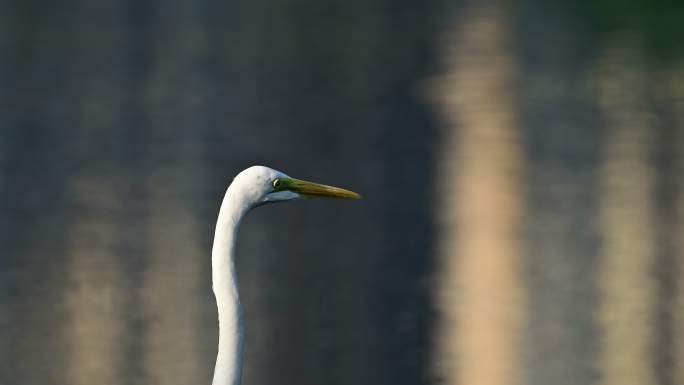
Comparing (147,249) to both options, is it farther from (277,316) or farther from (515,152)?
(515,152)

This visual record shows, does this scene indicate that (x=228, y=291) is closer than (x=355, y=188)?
Yes

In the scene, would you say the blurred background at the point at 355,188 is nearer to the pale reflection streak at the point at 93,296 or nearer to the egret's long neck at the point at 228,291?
the pale reflection streak at the point at 93,296

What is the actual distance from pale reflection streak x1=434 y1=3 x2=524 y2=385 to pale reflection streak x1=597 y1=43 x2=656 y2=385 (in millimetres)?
205

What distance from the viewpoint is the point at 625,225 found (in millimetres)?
2838

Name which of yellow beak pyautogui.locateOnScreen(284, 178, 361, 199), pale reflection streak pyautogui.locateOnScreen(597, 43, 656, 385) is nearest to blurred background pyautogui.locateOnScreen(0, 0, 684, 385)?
pale reflection streak pyautogui.locateOnScreen(597, 43, 656, 385)

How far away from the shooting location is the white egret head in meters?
1.54

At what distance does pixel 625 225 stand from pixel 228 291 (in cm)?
155

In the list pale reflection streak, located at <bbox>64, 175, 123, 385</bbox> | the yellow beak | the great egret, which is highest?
the yellow beak

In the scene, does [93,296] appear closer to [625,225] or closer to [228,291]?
[625,225]

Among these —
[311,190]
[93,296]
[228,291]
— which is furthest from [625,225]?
[228,291]

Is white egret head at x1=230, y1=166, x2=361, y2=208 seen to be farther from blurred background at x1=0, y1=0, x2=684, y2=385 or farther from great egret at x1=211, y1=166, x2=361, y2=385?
blurred background at x1=0, y1=0, x2=684, y2=385

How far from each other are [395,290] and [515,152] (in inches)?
18.7

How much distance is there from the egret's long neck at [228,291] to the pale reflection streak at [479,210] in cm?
120

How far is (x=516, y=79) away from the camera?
2.95 m
